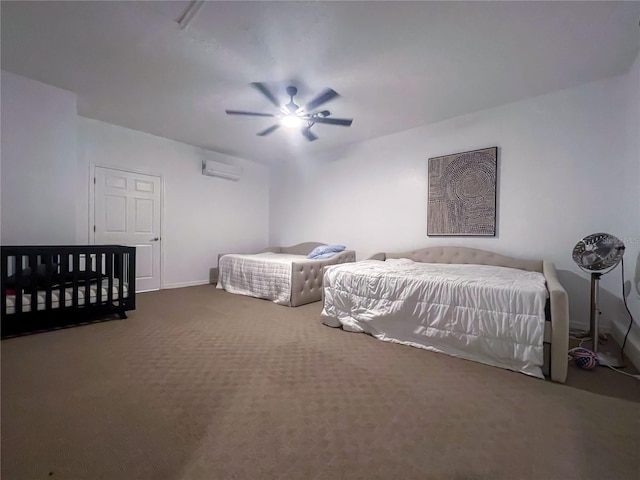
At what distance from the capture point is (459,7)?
1788mm

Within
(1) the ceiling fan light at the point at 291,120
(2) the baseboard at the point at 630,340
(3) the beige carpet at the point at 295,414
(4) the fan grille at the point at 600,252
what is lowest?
(3) the beige carpet at the point at 295,414

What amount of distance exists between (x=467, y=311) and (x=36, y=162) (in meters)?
4.32

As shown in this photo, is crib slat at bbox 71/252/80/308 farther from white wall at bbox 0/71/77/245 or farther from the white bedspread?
the white bedspread

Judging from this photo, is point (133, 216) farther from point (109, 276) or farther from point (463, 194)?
point (463, 194)

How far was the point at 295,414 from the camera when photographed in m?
1.36

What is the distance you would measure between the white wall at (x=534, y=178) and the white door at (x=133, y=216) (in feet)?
10.4

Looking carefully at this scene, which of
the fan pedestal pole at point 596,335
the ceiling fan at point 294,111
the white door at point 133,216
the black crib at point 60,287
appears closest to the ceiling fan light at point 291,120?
the ceiling fan at point 294,111

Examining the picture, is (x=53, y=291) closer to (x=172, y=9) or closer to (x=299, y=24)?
(x=172, y=9)

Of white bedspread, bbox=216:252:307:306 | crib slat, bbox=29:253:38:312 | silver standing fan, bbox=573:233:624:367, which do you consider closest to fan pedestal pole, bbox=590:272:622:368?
silver standing fan, bbox=573:233:624:367

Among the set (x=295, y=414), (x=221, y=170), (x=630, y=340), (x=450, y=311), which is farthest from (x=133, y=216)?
(x=630, y=340)

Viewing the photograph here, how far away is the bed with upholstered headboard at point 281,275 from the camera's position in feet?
11.4

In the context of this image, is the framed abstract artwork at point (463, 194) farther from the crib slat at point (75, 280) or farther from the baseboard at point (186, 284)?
the crib slat at point (75, 280)

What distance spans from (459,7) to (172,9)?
6.38ft

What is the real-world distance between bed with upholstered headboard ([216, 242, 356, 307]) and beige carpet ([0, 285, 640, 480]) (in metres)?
1.29
